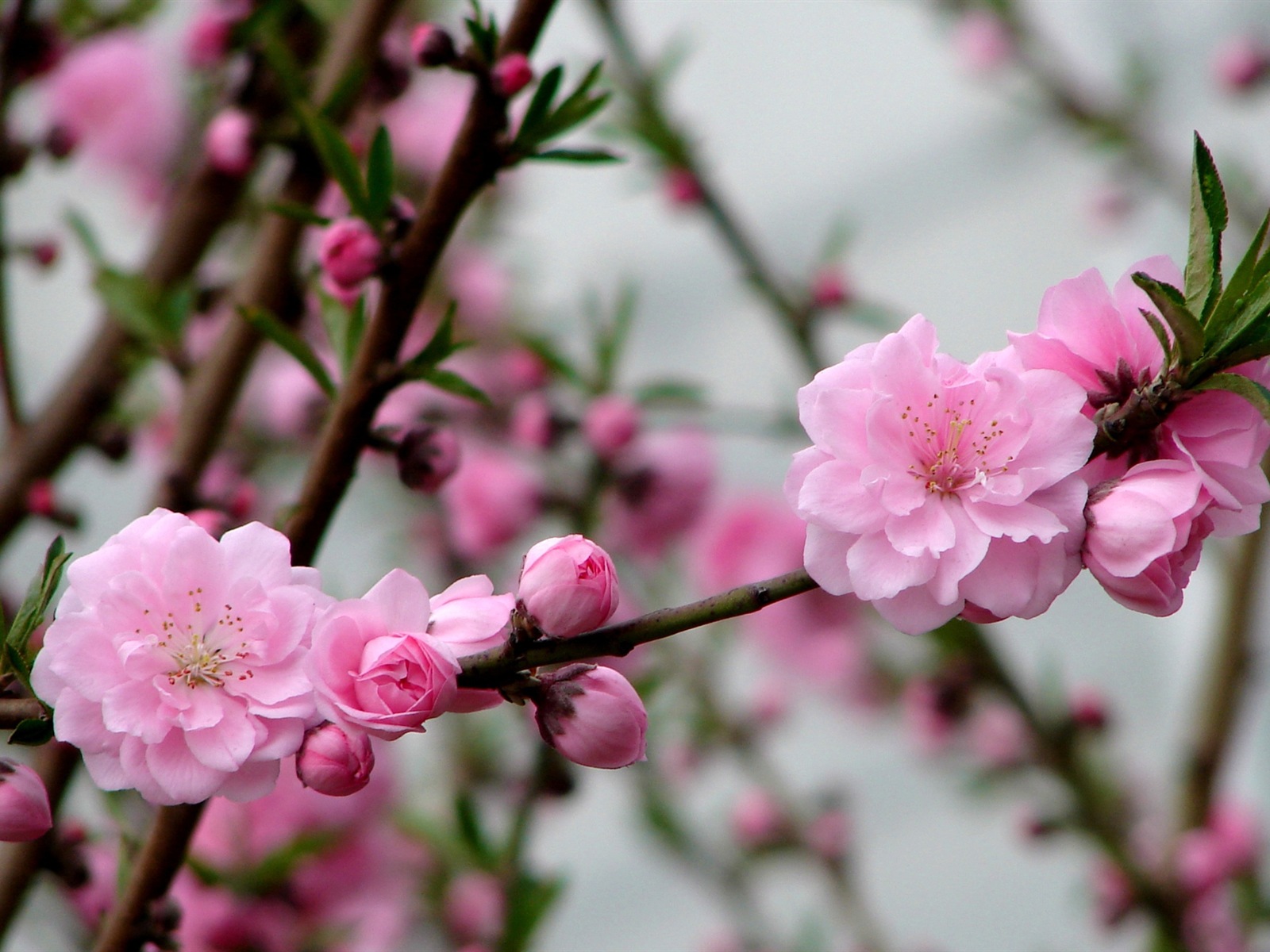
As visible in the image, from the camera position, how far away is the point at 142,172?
1354mm

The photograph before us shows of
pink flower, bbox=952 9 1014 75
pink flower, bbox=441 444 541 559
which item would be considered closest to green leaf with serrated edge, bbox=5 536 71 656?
pink flower, bbox=441 444 541 559

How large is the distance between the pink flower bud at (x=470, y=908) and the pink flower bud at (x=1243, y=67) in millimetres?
1278

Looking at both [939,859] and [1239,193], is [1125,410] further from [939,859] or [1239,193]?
[939,859]

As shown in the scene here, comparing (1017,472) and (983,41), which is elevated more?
(1017,472)

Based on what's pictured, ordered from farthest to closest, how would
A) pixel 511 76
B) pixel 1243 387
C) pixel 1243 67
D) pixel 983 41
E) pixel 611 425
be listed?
pixel 983 41
pixel 1243 67
pixel 611 425
pixel 511 76
pixel 1243 387

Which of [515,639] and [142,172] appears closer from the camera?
[515,639]

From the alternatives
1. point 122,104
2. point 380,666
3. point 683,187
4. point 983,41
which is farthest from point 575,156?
A: point 983,41

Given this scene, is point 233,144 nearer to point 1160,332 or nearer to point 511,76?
point 511,76

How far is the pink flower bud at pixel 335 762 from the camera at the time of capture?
1.03 ft

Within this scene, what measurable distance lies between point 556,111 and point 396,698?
256 millimetres

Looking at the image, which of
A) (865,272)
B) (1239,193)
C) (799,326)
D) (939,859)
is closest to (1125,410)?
(799,326)

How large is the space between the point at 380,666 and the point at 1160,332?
0.24 m

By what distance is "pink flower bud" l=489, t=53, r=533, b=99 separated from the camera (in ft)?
1.41

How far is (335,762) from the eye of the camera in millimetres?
314
